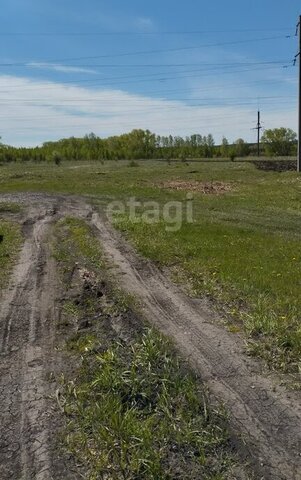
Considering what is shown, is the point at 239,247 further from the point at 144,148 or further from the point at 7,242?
the point at 144,148

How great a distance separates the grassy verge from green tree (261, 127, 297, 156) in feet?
323

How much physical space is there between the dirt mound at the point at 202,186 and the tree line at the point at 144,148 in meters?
55.8

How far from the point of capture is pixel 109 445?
4.32 meters

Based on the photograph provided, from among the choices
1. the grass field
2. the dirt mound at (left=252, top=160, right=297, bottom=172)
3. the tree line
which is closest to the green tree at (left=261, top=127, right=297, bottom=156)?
the tree line

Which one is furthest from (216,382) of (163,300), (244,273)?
(244,273)

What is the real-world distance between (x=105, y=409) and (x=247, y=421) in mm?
1414

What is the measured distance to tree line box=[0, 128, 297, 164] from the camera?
88.6 meters

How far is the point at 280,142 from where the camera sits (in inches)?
3962

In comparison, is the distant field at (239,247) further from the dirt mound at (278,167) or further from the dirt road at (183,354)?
the dirt mound at (278,167)

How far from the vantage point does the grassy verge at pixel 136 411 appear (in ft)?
13.5

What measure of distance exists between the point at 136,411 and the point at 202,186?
2411cm

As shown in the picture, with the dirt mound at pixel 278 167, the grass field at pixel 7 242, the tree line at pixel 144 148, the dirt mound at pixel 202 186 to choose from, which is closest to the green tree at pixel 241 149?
the tree line at pixel 144 148

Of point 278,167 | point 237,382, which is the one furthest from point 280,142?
point 237,382

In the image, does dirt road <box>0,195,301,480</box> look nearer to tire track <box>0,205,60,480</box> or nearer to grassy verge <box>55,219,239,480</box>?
tire track <box>0,205,60,480</box>
